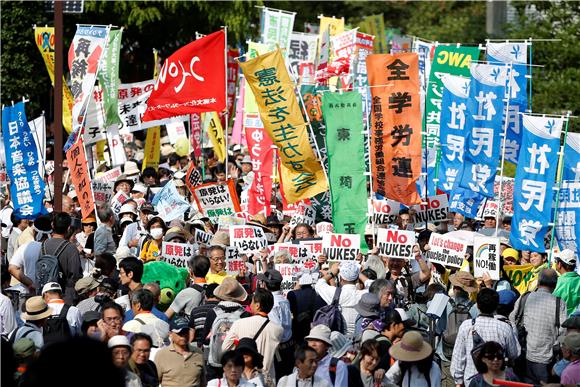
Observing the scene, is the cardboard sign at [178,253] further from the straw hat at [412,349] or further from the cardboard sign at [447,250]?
the straw hat at [412,349]

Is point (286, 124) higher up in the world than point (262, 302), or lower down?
higher up

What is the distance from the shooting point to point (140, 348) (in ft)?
27.2

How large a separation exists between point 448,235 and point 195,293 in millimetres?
3257

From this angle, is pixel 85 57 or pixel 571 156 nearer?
pixel 571 156

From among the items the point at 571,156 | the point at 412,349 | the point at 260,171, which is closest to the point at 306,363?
the point at 412,349

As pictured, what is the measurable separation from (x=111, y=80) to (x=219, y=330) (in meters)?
12.0

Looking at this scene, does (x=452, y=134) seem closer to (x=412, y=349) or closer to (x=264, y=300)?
(x=264, y=300)

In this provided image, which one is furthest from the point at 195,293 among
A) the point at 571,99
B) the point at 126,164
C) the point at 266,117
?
the point at 571,99

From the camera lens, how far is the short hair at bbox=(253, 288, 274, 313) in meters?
9.35

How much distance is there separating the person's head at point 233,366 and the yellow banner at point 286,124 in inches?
308

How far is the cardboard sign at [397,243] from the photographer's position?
1248cm

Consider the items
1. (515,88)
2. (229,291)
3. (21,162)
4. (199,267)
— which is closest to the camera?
(229,291)

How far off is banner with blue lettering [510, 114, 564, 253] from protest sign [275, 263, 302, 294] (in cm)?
320

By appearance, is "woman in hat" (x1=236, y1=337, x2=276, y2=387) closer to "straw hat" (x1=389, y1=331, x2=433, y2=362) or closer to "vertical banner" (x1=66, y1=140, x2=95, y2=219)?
"straw hat" (x1=389, y1=331, x2=433, y2=362)
